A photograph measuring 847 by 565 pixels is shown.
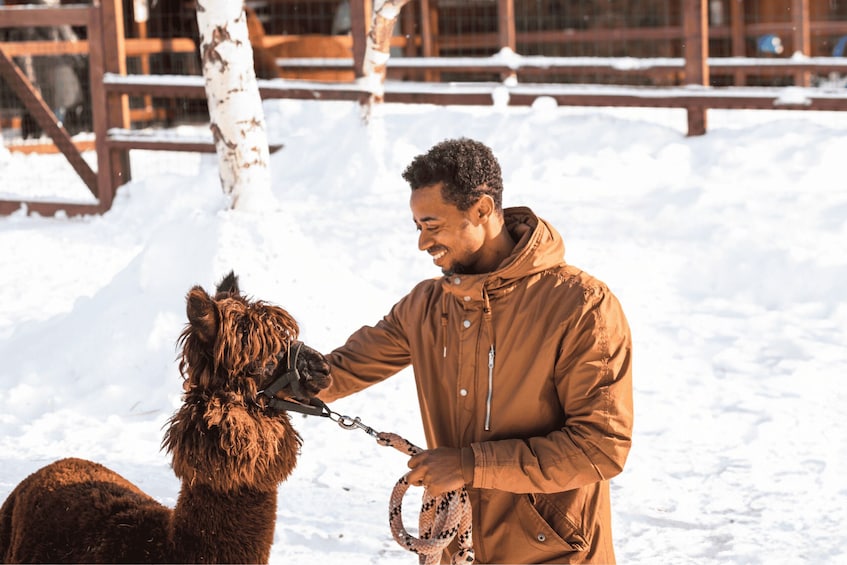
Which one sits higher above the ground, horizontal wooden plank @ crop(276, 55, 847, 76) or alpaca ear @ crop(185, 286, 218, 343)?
horizontal wooden plank @ crop(276, 55, 847, 76)

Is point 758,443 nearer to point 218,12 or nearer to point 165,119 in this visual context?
point 218,12

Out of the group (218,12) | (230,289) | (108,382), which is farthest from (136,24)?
(230,289)

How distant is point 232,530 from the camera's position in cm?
259

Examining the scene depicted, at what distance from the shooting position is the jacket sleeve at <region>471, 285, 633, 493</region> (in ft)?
7.98

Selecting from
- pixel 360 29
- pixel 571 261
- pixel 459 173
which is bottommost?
pixel 571 261

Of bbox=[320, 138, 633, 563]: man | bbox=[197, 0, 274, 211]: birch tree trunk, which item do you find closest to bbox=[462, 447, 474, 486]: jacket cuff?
bbox=[320, 138, 633, 563]: man

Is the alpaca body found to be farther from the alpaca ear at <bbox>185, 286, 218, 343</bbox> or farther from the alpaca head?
the alpaca ear at <bbox>185, 286, 218, 343</bbox>

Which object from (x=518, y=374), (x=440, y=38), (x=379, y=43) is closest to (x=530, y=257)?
(x=518, y=374)

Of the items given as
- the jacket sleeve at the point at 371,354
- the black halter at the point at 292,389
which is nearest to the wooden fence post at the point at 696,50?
the jacket sleeve at the point at 371,354

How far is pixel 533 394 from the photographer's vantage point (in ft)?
8.38

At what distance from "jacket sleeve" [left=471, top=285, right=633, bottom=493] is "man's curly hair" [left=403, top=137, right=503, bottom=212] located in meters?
0.35

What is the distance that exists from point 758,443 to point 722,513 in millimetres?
814

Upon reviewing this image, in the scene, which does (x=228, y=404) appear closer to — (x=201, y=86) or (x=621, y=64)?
(x=201, y=86)

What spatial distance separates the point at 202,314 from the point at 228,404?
217 mm
